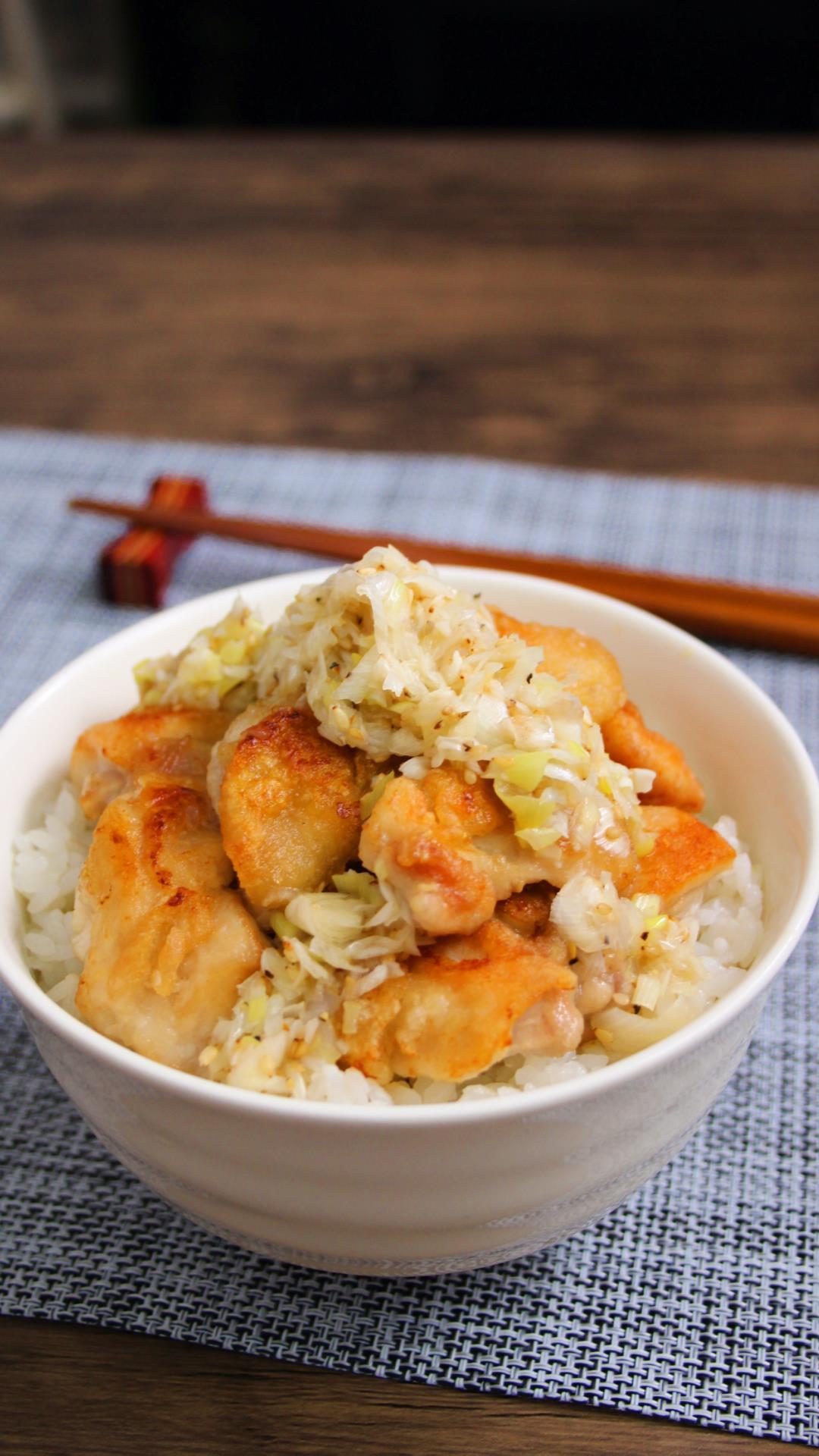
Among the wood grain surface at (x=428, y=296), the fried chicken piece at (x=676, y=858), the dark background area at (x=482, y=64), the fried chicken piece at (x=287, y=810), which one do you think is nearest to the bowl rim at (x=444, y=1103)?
the fried chicken piece at (x=676, y=858)

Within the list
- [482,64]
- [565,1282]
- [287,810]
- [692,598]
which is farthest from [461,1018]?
[482,64]

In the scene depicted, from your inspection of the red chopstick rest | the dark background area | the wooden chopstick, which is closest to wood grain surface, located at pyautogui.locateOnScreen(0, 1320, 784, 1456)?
the wooden chopstick

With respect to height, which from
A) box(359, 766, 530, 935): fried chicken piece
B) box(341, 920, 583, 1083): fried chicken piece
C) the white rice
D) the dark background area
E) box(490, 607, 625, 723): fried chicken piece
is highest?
box(359, 766, 530, 935): fried chicken piece

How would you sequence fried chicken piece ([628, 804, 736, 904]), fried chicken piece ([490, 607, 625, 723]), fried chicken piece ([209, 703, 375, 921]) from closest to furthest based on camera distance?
1. fried chicken piece ([209, 703, 375, 921])
2. fried chicken piece ([628, 804, 736, 904])
3. fried chicken piece ([490, 607, 625, 723])

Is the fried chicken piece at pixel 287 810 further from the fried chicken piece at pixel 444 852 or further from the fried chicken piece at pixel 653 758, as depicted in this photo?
the fried chicken piece at pixel 653 758

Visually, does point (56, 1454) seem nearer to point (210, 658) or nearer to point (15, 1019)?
point (15, 1019)

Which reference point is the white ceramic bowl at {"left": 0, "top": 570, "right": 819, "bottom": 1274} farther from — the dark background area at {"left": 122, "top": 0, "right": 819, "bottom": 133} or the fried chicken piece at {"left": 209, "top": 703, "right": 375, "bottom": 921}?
the dark background area at {"left": 122, "top": 0, "right": 819, "bottom": 133}
